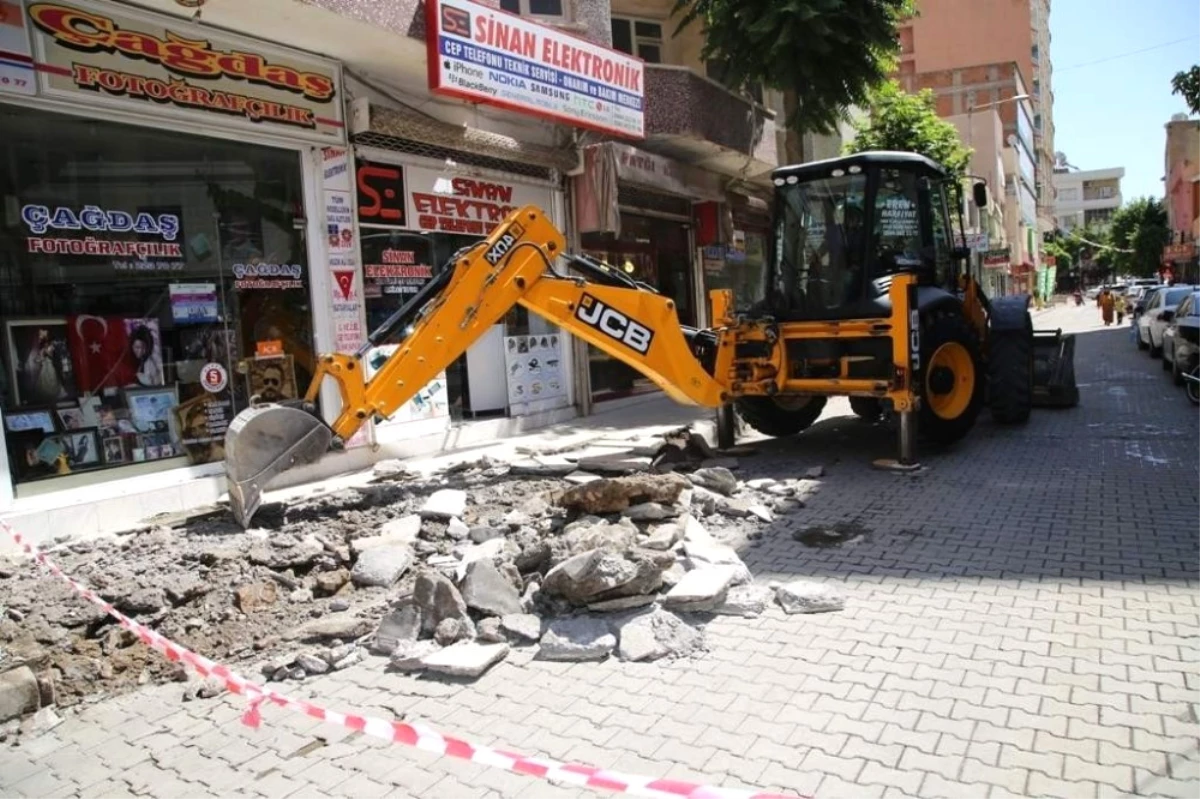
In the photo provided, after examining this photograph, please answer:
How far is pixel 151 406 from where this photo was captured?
7.96 metres

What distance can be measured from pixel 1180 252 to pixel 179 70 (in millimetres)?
56521

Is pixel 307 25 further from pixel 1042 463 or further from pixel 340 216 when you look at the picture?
pixel 1042 463

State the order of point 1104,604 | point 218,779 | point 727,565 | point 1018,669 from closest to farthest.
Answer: point 218,779
point 1018,669
point 1104,604
point 727,565

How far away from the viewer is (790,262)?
8.78m

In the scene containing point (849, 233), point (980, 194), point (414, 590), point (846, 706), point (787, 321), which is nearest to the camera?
point (846, 706)

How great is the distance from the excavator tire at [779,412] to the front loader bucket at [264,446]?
15.9ft

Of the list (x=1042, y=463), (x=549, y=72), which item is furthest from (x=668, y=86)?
(x=1042, y=463)

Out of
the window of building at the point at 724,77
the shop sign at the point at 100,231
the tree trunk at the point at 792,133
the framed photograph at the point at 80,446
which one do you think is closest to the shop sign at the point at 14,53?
the shop sign at the point at 100,231

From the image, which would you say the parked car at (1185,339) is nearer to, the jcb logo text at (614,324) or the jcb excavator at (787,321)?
the jcb excavator at (787,321)

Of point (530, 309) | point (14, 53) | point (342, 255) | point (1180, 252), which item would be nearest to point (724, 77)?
point (342, 255)

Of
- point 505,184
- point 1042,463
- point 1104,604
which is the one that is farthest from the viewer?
point 505,184

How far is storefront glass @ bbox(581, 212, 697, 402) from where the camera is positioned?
1395 centimetres

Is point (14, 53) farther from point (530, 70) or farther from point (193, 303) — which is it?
point (530, 70)

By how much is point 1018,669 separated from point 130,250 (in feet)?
25.8
